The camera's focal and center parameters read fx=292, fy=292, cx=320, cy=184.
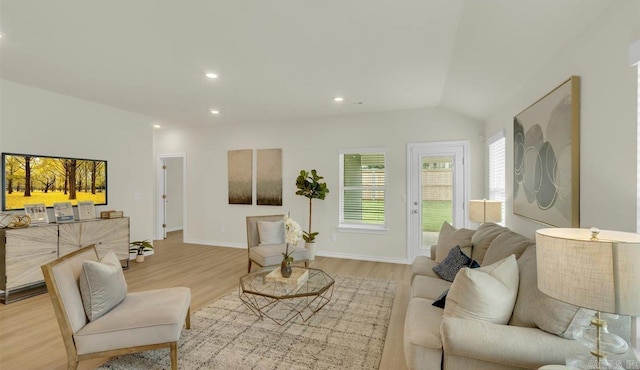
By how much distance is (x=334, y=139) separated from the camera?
537 cm

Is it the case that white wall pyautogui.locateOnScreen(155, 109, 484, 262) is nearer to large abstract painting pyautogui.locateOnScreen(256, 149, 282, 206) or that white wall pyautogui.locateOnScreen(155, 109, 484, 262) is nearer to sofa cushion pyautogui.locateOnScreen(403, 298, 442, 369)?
large abstract painting pyautogui.locateOnScreen(256, 149, 282, 206)

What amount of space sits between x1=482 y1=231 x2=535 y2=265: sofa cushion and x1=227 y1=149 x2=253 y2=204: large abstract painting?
4.54 metres

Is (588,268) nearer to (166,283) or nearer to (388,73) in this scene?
(388,73)

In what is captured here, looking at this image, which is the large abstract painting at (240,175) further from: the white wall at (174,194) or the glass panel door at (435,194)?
the glass panel door at (435,194)

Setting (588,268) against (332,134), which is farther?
(332,134)

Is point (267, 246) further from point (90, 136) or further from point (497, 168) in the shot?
point (497, 168)

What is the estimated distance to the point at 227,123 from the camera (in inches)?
242

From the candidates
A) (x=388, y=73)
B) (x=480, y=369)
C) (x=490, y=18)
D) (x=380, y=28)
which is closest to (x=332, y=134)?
(x=388, y=73)

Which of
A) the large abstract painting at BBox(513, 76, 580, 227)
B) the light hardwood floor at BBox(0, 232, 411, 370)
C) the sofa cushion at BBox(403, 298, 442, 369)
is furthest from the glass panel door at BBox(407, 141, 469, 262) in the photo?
the sofa cushion at BBox(403, 298, 442, 369)

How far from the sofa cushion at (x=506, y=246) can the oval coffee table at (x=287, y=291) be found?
4.67ft

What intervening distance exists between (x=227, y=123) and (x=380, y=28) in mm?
4506

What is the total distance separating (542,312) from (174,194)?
856 cm

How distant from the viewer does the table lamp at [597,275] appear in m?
0.99

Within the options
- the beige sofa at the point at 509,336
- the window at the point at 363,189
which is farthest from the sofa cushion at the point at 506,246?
the window at the point at 363,189
